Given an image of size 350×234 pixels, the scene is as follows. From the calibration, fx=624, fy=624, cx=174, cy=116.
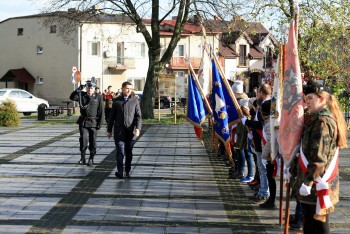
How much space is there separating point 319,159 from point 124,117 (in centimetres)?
642

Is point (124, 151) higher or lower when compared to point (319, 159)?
lower

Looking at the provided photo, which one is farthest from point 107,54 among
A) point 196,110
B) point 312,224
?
point 312,224

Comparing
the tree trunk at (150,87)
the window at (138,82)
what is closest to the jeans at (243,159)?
the tree trunk at (150,87)

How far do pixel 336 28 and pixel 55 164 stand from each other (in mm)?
13404

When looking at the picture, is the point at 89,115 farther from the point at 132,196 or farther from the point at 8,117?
the point at 8,117

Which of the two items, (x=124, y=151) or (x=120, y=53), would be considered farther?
(x=120, y=53)

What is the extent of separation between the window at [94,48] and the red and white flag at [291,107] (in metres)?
50.4

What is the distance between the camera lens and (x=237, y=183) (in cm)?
1109

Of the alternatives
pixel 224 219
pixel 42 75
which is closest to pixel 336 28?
pixel 224 219

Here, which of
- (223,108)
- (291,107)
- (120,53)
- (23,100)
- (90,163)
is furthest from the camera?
(120,53)

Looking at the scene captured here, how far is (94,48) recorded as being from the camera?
56.8 metres

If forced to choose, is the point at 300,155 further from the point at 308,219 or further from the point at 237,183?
the point at 237,183

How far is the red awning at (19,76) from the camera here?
57.2 meters

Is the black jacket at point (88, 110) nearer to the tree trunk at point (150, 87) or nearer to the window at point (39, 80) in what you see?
the tree trunk at point (150, 87)
